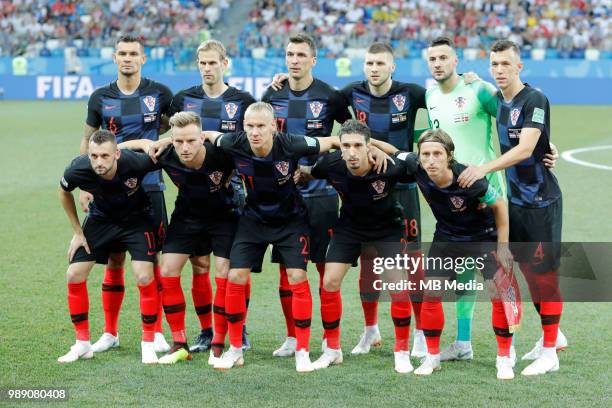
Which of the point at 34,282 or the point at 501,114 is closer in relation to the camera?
the point at 501,114

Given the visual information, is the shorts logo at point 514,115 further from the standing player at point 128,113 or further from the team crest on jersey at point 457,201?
the standing player at point 128,113

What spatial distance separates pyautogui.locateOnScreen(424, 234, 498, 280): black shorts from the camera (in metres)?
6.74

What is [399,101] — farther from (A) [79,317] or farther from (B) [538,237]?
(A) [79,317]

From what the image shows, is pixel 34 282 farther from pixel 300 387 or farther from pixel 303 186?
pixel 300 387

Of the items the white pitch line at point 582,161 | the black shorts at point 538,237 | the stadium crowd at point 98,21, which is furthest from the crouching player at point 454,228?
the stadium crowd at point 98,21

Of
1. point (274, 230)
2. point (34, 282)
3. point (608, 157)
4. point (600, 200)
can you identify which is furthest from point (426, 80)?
point (274, 230)

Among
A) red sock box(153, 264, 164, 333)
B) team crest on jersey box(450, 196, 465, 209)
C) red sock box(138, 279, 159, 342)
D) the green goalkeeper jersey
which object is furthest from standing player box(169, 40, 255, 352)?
team crest on jersey box(450, 196, 465, 209)

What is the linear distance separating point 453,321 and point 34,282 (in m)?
4.07

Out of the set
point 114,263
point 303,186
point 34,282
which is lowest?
point 34,282

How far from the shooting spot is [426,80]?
88.5 ft

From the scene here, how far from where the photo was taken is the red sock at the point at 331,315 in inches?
271

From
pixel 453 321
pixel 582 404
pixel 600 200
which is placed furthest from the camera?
pixel 600 200

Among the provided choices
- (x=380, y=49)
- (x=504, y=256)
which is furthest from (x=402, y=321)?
(x=380, y=49)

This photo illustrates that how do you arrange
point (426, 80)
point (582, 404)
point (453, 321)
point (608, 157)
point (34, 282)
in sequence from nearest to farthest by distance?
point (582, 404) < point (453, 321) < point (34, 282) < point (608, 157) < point (426, 80)
